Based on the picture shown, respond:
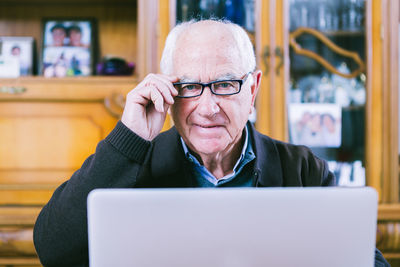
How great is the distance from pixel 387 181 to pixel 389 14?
84cm

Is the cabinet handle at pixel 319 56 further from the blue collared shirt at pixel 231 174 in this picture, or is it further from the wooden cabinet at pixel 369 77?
the blue collared shirt at pixel 231 174

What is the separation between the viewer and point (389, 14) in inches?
74.0

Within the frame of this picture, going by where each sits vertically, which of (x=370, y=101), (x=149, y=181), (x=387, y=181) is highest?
(x=370, y=101)

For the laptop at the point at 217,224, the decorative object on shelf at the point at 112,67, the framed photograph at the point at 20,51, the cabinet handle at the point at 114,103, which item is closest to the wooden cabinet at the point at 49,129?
the cabinet handle at the point at 114,103

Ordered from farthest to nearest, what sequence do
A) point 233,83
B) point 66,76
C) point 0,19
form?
1. point 0,19
2. point 66,76
3. point 233,83

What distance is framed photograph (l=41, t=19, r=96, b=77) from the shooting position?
81.8 inches

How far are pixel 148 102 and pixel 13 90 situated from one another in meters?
1.16

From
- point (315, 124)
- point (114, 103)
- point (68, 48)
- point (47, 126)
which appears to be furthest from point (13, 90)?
point (315, 124)

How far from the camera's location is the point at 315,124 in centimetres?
199

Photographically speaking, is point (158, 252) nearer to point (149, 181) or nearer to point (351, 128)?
point (149, 181)

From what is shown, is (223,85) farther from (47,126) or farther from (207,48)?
(47,126)

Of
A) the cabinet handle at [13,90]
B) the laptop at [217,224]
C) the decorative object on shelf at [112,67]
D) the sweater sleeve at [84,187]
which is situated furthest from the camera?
the decorative object on shelf at [112,67]

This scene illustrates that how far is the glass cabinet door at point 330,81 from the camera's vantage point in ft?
6.37

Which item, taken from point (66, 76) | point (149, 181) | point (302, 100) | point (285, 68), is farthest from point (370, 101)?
point (66, 76)
